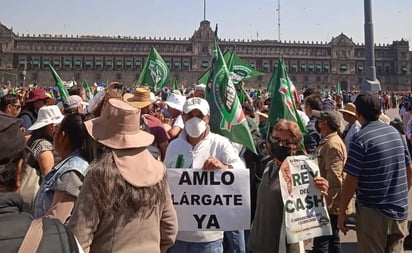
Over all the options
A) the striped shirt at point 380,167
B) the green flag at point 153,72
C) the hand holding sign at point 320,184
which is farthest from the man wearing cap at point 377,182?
Answer: the green flag at point 153,72

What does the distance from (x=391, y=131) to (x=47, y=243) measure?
2781mm

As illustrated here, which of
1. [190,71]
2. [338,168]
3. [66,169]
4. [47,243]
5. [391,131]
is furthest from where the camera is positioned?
[190,71]

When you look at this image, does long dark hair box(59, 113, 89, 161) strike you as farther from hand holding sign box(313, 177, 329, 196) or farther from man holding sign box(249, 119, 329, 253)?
hand holding sign box(313, 177, 329, 196)

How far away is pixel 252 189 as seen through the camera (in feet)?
14.9

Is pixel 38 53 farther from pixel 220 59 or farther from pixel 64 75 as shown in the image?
pixel 220 59

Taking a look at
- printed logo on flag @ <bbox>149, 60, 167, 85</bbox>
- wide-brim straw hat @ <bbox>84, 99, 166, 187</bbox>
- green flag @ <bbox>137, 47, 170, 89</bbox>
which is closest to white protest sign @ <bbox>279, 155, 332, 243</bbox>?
wide-brim straw hat @ <bbox>84, 99, 166, 187</bbox>

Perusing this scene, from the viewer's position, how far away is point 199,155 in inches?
133

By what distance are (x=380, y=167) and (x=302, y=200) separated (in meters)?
0.68

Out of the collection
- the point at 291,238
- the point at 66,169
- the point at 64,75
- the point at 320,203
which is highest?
the point at 64,75

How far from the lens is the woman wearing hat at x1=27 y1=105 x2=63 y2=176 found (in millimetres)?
3223

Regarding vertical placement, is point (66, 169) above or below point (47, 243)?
above

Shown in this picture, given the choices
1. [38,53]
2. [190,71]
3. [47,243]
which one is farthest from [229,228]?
[38,53]

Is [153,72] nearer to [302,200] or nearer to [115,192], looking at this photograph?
[302,200]

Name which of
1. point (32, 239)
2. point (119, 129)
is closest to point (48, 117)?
point (119, 129)
